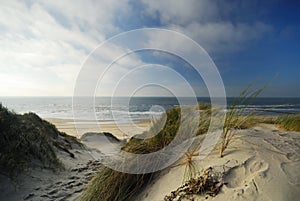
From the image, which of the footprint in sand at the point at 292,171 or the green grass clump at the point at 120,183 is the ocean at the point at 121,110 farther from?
the green grass clump at the point at 120,183

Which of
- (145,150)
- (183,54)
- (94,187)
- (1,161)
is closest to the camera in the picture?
(94,187)

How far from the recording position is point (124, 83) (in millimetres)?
4480

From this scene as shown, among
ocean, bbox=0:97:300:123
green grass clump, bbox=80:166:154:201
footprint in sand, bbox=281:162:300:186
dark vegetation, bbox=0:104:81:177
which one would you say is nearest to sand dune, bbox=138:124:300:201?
footprint in sand, bbox=281:162:300:186

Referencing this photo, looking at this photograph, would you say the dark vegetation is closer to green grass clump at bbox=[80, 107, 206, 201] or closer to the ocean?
the ocean

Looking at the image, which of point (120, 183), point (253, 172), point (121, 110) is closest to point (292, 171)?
point (253, 172)

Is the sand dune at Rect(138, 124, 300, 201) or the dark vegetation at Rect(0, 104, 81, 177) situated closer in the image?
the sand dune at Rect(138, 124, 300, 201)

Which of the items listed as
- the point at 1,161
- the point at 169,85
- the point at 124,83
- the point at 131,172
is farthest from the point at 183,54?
the point at 1,161

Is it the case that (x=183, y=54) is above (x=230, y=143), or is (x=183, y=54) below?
above

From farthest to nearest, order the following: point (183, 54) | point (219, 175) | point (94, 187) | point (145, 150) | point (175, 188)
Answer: point (183, 54), point (145, 150), point (94, 187), point (175, 188), point (219, 175)

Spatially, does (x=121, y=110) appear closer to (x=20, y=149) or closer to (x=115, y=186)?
(x=20, y=149)

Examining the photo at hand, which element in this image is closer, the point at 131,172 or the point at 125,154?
the point at 131,172

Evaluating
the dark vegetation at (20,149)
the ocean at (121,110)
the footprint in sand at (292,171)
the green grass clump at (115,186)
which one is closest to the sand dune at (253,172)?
the footprint in sand at (292,171)

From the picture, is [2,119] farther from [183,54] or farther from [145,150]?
[183,54]

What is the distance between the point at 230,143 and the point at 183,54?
1.92 m
